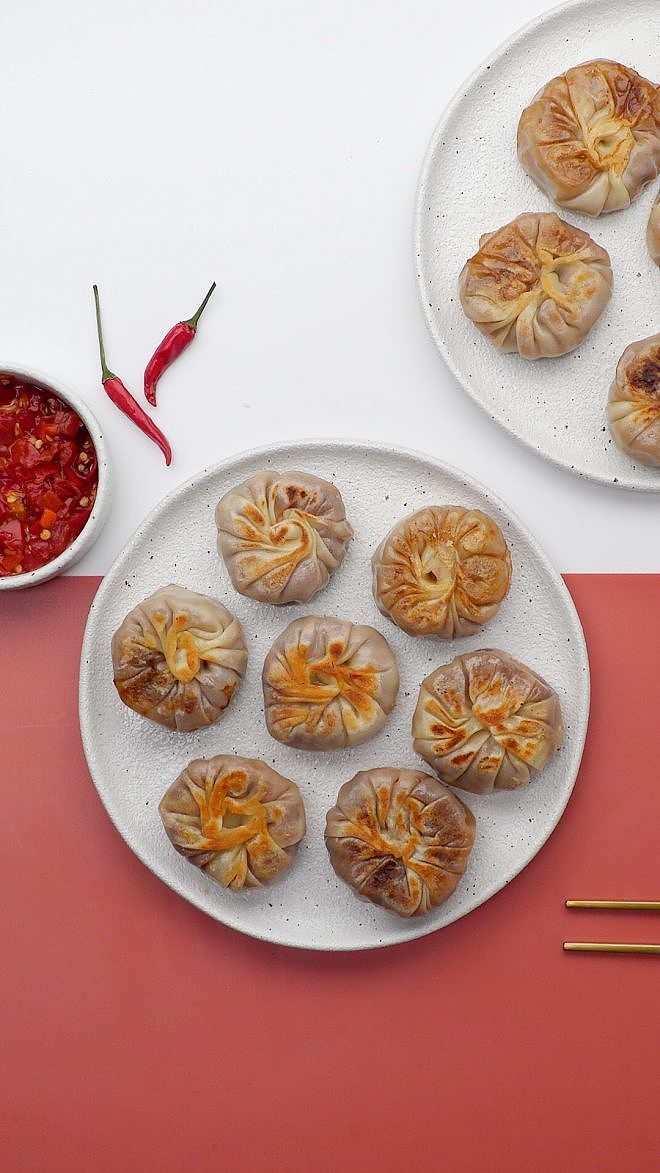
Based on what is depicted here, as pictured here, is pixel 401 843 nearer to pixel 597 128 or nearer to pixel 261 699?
pixel 261 699

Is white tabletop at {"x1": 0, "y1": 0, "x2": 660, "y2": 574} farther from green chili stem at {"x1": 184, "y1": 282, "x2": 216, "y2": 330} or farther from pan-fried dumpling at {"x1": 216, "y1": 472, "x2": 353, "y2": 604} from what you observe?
pan-fried dumpling at {"x1": 216, "y1": 472, "x2": 353, "y2": 604}

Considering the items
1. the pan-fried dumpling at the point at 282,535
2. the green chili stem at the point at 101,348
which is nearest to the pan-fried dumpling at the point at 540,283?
the pan-fried dumpling at the point at 282,535

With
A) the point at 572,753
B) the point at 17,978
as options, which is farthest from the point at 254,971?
the point at 572,753

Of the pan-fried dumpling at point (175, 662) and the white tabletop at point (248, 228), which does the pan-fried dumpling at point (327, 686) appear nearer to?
the pan-fried dumpling at point (175, 662)

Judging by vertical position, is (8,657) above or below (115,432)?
below

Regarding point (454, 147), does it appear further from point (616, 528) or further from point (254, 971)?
point (254, 971)

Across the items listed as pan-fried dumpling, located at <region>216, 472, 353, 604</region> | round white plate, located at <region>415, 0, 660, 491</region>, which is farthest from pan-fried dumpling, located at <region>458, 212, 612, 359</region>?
pan-fried dumpling, located at <region>216, 472, 353, 604</region>
